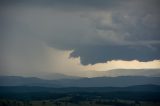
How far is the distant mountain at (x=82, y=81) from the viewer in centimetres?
795

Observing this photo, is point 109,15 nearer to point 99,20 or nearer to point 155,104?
point 99,20

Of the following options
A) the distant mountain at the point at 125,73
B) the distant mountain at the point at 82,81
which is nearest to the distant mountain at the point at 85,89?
the distant mountain at the point at 82,81

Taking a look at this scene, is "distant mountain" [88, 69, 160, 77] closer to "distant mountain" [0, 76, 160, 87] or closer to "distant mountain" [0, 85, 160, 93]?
"distant mountain" [0, 76, 160, 87]

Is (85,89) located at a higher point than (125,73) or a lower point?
lower

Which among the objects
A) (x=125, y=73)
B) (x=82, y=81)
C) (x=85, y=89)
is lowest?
(x=85, y=89)

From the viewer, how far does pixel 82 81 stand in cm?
799

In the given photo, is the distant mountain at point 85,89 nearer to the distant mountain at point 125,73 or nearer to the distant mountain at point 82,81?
the distant mountain at point 82,81

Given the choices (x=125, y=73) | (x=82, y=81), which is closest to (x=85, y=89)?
(x=82, y=81)

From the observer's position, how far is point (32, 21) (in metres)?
8.16

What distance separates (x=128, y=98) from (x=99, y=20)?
5.10ft

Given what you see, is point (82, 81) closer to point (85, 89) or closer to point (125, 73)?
point (85, 89)

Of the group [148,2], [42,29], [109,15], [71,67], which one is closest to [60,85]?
[71,67]

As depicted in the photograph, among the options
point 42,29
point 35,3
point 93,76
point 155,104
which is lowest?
point 155,104

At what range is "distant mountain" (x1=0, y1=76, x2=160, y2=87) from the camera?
7949 mm
